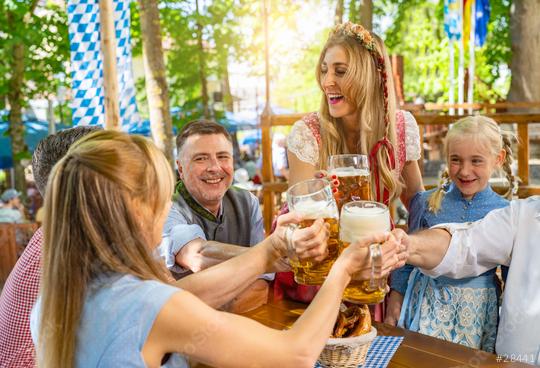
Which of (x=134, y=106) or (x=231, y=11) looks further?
(x=231, y=11)

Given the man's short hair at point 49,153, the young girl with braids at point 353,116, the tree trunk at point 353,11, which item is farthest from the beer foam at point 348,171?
the tree trunk at point 353,11

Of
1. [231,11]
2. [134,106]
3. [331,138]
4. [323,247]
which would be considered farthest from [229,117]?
[323,247]

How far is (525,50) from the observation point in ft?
30.1

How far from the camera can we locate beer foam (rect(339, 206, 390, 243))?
132 cm

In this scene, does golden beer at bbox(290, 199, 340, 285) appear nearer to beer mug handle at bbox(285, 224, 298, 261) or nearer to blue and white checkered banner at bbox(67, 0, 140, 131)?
beer mug handle at bbox(285, 224, 298, 261)

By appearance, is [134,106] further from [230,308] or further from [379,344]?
[379,344]

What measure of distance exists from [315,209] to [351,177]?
0.24 m

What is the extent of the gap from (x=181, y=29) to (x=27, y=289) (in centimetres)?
1047

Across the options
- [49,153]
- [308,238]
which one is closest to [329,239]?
[308,238]

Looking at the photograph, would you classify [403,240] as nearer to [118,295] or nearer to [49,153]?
[118,295]

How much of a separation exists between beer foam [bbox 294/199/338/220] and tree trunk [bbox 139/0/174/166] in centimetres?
655

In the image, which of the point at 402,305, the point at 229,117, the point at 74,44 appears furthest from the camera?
the point at 229,117

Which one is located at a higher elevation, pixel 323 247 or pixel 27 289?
pixel 323 247

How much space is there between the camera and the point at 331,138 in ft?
7.86
